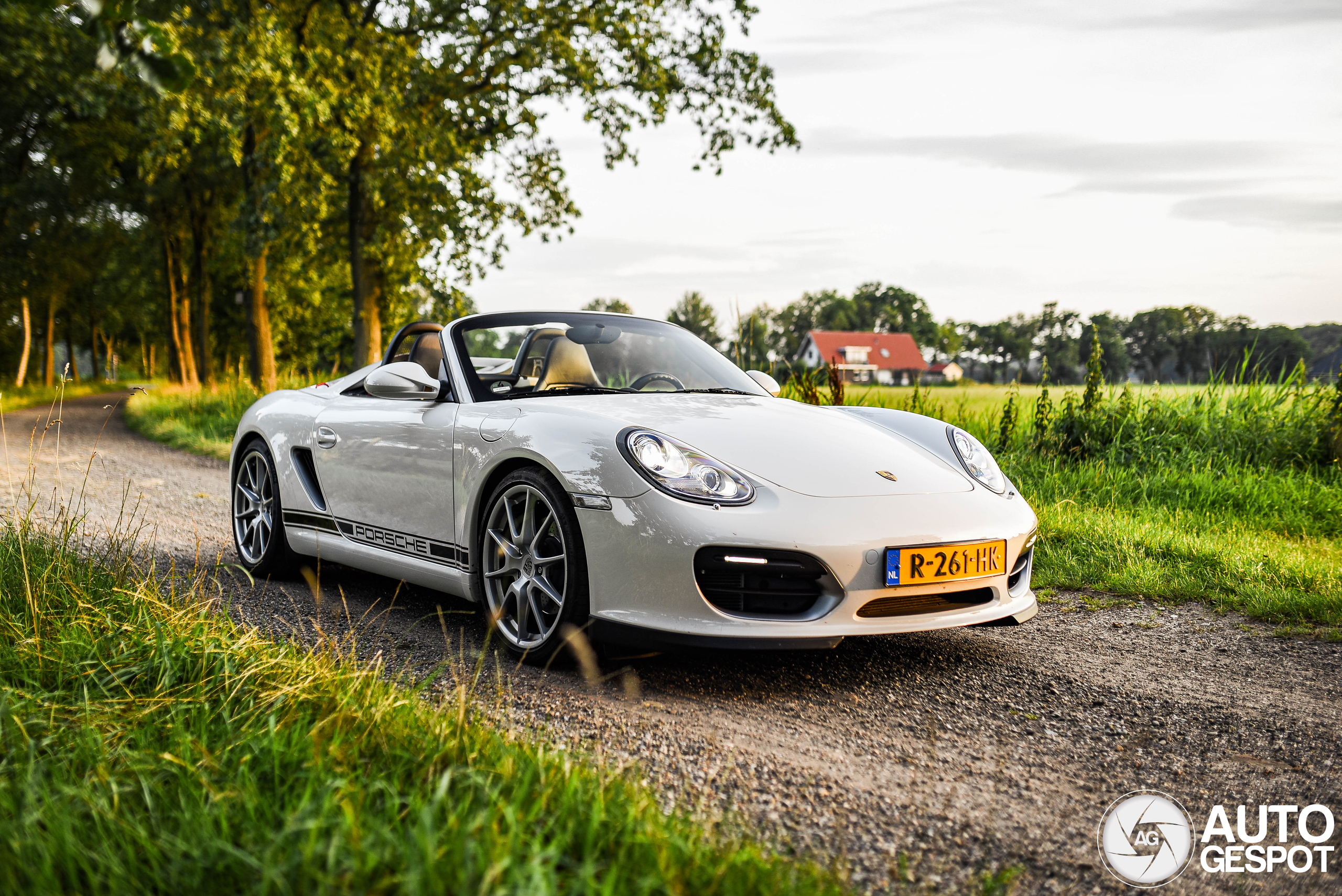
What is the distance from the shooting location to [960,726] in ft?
10.1

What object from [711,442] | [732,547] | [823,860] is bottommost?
[823,860]

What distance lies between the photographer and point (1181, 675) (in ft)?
12.1

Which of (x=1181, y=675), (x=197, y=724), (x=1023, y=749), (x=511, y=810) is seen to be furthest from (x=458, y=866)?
(x=1181, y=675)

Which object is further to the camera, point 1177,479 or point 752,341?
point 752,341

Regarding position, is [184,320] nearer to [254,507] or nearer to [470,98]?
[470,98]

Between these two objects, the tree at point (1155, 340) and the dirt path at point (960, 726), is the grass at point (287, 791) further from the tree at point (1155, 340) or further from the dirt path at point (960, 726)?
the tree at point (1155, 340)

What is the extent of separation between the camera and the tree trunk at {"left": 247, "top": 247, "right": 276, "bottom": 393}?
66.6 feet

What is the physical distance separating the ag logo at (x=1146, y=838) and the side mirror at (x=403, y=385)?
299 cm

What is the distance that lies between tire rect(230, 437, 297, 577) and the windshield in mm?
1377

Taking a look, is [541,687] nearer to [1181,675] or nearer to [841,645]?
[841,645]

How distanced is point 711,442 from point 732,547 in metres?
0.47

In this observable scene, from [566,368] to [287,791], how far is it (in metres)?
2.58

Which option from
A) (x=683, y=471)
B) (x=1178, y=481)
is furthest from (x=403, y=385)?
(x=1178, y=481)

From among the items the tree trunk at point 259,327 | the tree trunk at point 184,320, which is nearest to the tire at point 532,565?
the tree trunk at point 259,327
